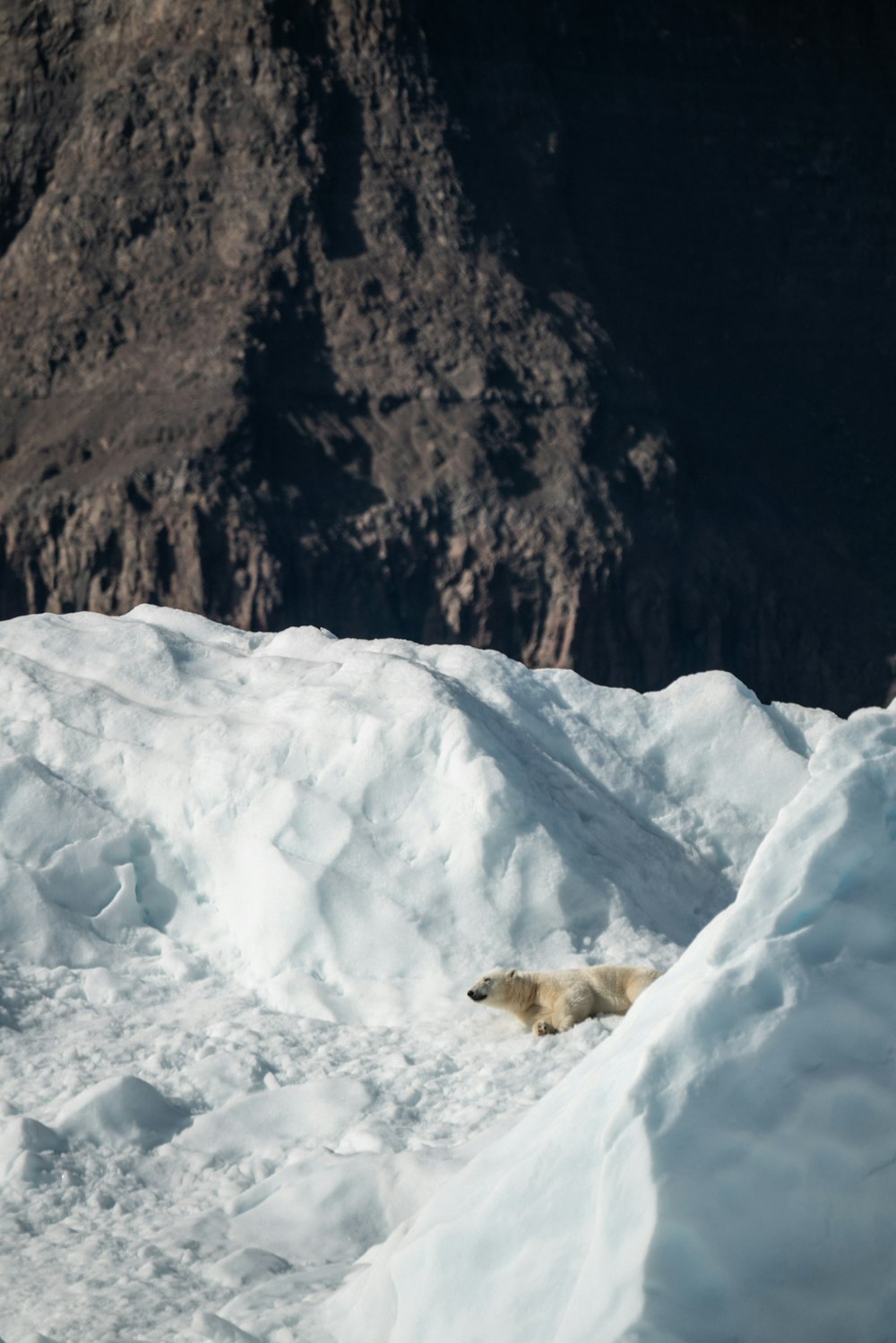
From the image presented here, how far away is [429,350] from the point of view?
110ft

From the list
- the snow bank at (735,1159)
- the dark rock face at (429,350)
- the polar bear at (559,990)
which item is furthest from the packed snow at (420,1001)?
the dark rock face at (429,350)

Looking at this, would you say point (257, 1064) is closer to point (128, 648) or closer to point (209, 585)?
point (128, 648)

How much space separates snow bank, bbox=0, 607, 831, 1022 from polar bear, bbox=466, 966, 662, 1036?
0.63 meters

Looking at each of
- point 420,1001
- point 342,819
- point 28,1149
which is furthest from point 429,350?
point 28,1149

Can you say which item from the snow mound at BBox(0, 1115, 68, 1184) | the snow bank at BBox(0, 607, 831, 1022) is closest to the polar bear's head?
the snow bank at BBox(0, 607, 831, 1022)

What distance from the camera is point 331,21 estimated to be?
1388 inches

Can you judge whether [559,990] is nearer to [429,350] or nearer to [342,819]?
[342,819]

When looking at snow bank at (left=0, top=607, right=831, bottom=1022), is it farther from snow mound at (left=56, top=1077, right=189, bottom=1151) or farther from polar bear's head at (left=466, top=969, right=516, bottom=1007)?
snow mound at (left=56, top=1077, right=189, bottom=1151)

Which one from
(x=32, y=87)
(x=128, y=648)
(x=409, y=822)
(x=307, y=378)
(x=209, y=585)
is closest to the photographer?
(x=409, y=822)

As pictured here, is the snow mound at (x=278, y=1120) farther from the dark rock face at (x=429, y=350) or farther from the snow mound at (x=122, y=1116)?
the dark rock face at (x=429, y=350)

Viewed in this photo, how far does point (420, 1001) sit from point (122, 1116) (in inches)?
72.0

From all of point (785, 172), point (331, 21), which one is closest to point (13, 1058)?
point (331, 21)

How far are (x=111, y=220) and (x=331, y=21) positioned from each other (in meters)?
6.64

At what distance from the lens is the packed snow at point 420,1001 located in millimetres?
3967
